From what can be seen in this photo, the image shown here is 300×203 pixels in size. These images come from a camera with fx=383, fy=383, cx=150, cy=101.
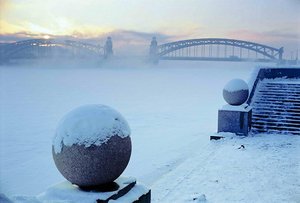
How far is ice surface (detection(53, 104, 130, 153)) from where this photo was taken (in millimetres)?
3842

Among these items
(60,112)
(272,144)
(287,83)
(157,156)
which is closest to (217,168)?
(272,144)

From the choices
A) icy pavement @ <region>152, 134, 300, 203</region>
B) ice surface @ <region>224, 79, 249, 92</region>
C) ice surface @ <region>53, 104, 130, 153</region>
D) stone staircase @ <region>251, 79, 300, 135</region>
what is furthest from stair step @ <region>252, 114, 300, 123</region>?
ice surface @ <region>53, 104, 130, 153</region>

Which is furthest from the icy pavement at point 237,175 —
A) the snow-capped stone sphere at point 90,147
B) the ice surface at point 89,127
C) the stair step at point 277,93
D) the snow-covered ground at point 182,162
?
the stair step at point 277,93

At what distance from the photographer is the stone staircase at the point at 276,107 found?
1160 cm

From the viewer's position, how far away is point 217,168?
771 centimetres

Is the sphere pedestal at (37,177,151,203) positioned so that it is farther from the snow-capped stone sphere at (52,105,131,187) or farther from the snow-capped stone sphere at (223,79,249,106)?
the snow-capped stone sphere at (223,79,249,106)

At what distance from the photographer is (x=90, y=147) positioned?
3822 millimetres

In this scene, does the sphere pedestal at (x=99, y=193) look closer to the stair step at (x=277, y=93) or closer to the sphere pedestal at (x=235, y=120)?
the sphere pedestal at (x=235, y=120)

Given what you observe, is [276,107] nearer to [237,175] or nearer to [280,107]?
[280,107]

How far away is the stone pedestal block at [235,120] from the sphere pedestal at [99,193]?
7124mm

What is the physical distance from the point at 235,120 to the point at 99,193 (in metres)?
7.76

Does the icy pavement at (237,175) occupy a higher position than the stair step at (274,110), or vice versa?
the stair step at (274,110)

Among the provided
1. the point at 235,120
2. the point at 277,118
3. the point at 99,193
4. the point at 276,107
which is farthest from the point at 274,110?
the point at 99,193

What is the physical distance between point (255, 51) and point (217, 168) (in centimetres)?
8440
